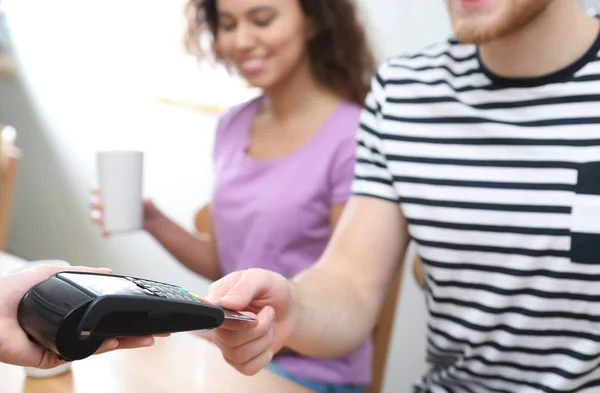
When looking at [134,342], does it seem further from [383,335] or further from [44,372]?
[383,335]

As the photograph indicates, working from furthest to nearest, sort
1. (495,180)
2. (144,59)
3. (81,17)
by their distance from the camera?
(81,17) → (144,59) → (495,180)

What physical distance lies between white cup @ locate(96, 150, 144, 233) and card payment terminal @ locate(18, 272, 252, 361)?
54 cm

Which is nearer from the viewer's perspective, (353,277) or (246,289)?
(246,289)

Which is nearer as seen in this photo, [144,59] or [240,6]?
[240,6]

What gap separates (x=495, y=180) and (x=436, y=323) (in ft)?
0.62

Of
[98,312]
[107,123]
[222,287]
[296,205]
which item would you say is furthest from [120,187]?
[107,123]

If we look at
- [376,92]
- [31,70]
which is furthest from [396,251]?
[31,70]

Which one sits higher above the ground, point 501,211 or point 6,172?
point 501,211

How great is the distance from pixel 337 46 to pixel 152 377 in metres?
0.69

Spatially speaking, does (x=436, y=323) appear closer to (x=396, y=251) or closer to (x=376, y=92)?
(x=396, y=251)

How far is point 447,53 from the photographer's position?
803 mm

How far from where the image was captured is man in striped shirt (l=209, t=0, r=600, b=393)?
0.66m

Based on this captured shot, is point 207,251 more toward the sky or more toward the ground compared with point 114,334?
more toward the ground

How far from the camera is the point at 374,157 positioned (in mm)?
814
